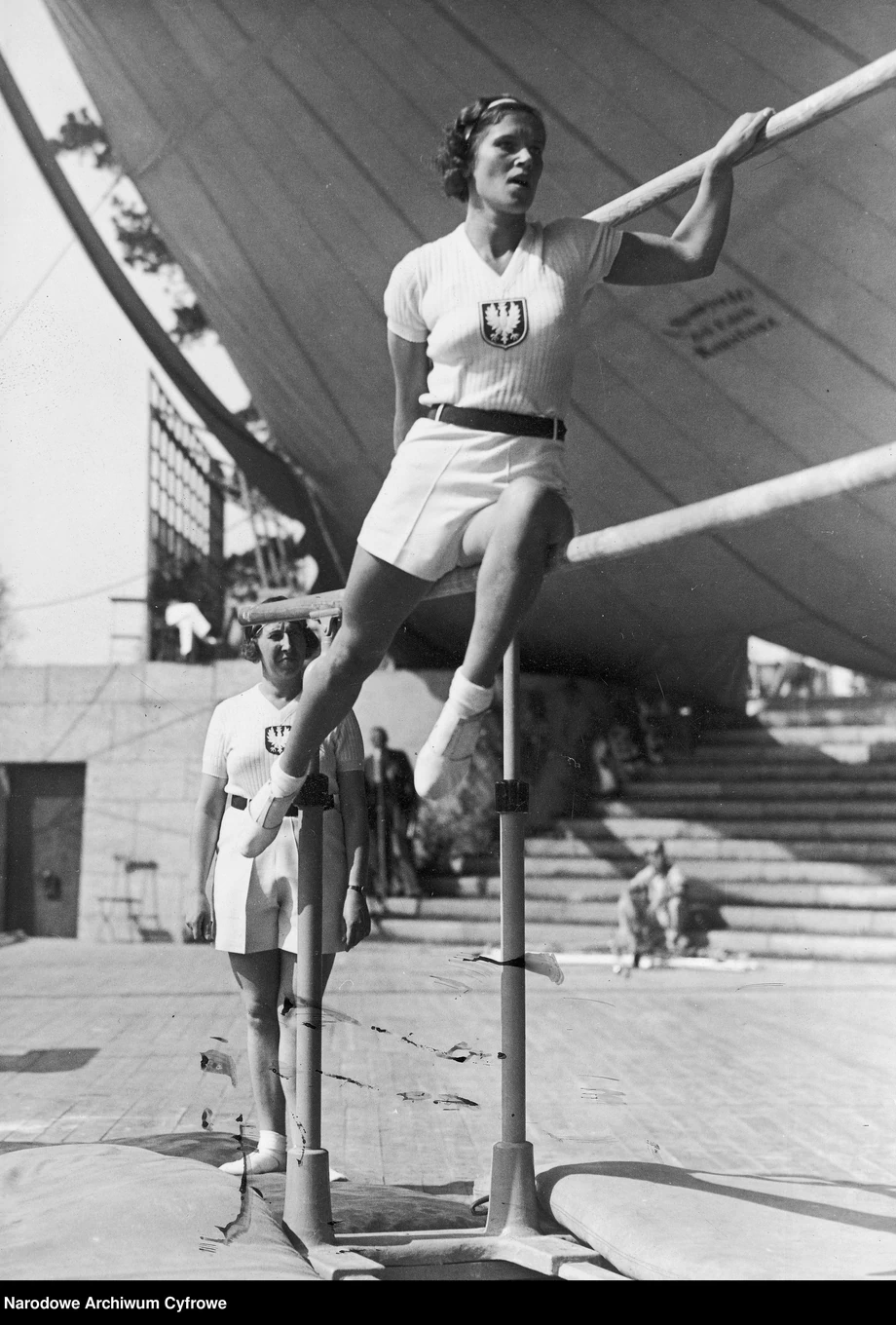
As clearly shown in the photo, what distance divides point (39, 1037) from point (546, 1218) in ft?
11.4

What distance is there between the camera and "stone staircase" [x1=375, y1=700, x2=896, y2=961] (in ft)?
27.1

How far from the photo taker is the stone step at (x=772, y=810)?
8906 mm

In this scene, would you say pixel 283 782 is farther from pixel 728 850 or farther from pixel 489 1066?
pixel 728 850

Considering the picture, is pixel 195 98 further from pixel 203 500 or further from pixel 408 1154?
pixel 408 1154

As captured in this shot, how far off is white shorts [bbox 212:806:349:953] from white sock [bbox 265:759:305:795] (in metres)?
0.64

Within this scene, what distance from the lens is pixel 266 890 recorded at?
298cm

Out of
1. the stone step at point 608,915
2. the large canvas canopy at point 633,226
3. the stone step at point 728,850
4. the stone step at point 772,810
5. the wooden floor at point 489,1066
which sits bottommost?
the wooden floor at point 489,1066

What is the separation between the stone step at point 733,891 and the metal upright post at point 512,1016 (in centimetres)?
612

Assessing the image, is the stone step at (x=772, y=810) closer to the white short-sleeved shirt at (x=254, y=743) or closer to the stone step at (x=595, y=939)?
the stone step at (x=595, y=939)

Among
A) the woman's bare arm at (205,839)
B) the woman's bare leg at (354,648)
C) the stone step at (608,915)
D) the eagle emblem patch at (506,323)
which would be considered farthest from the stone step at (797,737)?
the eagle emblem patch at (506,323)

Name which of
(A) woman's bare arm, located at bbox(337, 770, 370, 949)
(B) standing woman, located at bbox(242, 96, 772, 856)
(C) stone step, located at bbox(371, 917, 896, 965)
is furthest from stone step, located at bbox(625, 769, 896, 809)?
(B) standing woman, located at bbox(242, 96, 772, 856)

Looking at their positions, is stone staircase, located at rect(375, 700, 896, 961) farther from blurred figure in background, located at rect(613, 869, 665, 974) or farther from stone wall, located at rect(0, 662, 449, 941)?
stone wall, located at rect(0, 662, 449, 941)

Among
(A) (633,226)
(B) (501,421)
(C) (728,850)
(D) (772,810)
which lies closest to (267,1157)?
(B) (501,421)

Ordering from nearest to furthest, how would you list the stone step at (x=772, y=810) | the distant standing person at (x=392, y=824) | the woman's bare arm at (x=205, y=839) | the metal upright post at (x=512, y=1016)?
the metal upright post at (x=512, y=1016)
the woman's bare arm at (x=205, y=839)
the stone step at (x=772, y=810)
the distant standing person at (x=392, y=824)
